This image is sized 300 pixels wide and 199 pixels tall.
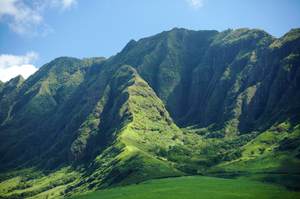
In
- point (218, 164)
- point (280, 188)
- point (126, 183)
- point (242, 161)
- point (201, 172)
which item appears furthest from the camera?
point (218, 164)

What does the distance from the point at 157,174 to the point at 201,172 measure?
1245 inches

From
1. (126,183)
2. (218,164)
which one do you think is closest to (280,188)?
(126,183)

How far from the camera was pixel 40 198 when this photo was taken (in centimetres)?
18250

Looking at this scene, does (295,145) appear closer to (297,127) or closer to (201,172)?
(297,127)

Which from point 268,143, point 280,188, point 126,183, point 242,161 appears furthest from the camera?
point 268,143

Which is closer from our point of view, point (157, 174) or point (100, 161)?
point (157, 174)

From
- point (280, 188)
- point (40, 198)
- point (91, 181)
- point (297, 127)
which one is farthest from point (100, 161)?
point (297, 127)

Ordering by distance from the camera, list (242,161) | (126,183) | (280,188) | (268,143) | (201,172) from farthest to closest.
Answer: (268,143) < (242,161) < (201,172) < (126,183) < (280,188)

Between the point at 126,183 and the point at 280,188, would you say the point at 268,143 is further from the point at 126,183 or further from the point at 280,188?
the point at 126,183

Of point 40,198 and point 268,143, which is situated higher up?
point 268,143

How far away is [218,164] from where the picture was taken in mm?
164750

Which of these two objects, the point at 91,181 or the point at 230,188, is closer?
the point at 230,188

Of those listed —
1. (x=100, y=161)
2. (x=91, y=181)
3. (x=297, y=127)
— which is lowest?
(x=91, y=181)

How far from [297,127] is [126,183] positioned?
134m
